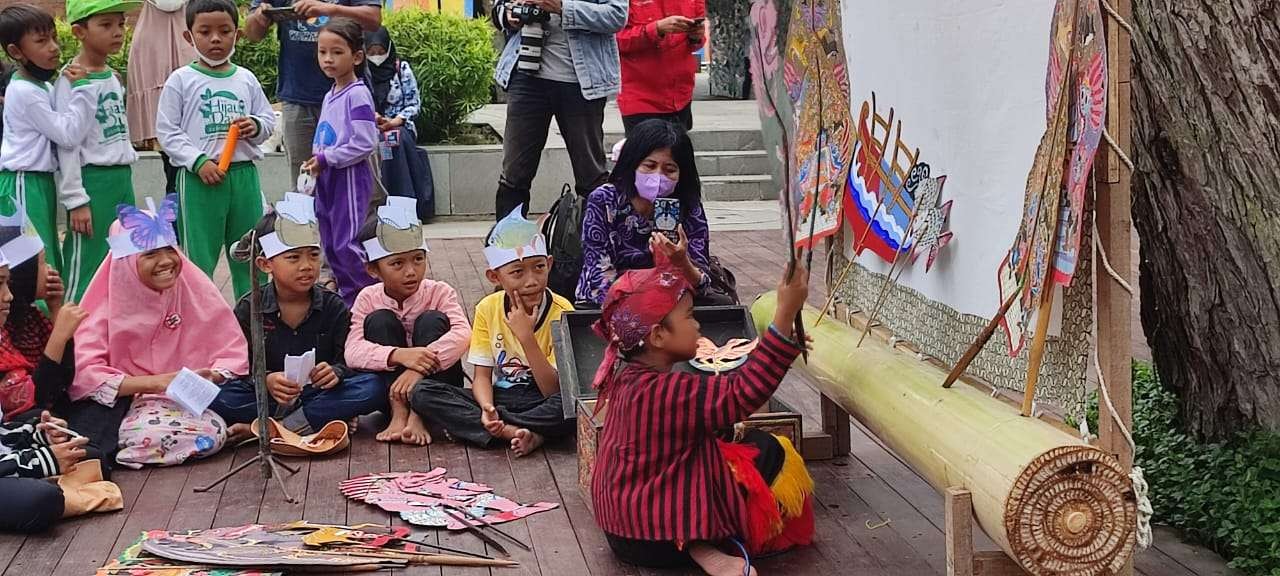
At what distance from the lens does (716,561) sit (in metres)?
3.54

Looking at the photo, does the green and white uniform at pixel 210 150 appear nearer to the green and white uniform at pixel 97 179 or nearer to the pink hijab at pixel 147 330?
the green and white uniform at pixel 97 179

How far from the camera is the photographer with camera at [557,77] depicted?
21.3ft

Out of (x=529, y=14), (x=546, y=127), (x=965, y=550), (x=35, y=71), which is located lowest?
(x=965, y=550)

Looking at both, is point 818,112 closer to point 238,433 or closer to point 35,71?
point 238,433

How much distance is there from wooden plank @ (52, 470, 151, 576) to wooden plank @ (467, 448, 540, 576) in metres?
0.98

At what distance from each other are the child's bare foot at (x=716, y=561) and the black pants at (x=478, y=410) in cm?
129

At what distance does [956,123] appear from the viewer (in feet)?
11.5

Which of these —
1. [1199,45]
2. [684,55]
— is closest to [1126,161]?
[1199,45]

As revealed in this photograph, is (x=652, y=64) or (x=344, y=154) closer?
(x=344, y=154)

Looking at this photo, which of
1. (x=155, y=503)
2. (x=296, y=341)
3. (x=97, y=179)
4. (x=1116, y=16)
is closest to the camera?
(x=1116, y=16)

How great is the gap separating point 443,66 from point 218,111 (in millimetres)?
4742

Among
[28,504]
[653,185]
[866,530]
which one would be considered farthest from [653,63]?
[28,504]

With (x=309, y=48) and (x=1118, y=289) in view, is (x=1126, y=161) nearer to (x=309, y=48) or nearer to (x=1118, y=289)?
(x=1118, y=289)

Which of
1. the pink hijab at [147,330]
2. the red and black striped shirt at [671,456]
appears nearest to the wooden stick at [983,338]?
the red and black striped shirt at [671,456]
